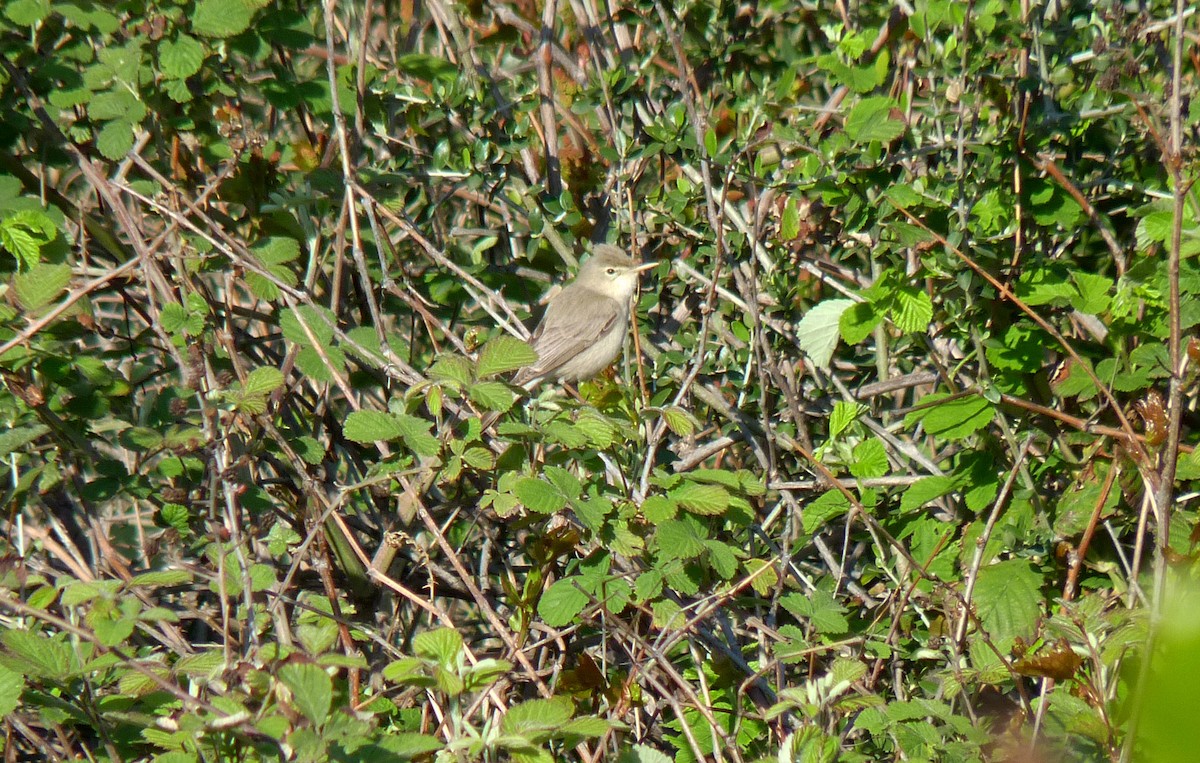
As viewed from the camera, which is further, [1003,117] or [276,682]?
[1003,117]

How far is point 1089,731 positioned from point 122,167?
3.04m

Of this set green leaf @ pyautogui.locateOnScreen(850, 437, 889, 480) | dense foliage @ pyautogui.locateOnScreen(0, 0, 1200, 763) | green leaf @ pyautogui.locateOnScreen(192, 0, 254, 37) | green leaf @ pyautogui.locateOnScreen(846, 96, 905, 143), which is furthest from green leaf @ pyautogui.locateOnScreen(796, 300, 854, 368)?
green leaf @ pyautogui.locateOnScreen(192, 0, 254, 37)

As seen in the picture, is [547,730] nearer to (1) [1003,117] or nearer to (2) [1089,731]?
(2) [1089,731]

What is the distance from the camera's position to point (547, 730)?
196cm

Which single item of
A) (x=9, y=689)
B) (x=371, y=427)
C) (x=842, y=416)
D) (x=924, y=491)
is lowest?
(x=924, y=491)

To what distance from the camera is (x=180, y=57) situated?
2.92 m

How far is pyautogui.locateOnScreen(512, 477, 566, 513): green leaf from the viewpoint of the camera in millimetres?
2318

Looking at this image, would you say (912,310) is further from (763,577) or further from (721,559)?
(721,559)

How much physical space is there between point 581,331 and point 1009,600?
7.08ft

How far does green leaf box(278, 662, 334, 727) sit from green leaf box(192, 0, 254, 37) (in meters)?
1.88

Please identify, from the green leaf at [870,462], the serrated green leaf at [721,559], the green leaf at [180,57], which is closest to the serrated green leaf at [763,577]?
the serrated green leaf at [721,559]

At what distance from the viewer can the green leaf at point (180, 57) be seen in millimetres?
2902

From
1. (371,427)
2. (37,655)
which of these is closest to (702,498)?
(371,427)

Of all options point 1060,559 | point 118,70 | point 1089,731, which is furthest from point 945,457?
point 118,70
